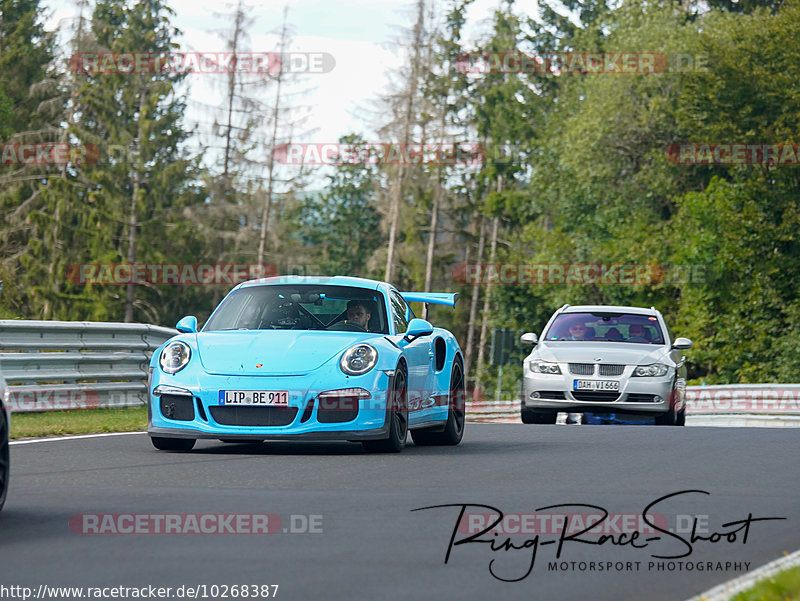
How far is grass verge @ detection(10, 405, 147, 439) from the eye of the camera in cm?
1280

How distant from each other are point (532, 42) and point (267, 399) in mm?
61704

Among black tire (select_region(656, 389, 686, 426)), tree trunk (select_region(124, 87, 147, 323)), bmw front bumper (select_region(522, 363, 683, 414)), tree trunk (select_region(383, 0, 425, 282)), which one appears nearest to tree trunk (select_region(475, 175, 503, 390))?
tree trunk (select_region(383, 0, 425, 282))

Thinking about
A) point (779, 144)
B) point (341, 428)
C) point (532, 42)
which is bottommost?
point (341, 428)

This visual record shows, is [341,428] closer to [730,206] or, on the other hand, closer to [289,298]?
[289,298]

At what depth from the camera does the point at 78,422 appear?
47.9 ft

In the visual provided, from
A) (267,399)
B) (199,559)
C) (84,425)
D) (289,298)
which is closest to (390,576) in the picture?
(199,559)

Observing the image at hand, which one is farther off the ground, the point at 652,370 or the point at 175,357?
the point at 175,357

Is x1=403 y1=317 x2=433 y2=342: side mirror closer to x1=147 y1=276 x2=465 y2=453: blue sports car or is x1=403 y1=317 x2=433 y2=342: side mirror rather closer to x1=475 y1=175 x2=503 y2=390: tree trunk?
x1=147 y1=276 x2=465 y2=453: blue sports car

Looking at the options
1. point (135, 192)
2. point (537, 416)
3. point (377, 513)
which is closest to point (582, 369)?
point (537, 416)

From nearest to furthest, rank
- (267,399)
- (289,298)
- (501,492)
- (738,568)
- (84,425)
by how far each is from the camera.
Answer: (738,568)
(501,492)
(267,399)
(289,298)
(84,425)

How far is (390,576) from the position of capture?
5480mm

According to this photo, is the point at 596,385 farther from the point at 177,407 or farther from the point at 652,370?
the point at 177,407

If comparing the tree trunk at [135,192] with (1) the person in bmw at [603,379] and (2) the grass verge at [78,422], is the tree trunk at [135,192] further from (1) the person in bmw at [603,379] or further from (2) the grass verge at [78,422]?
(1) the person in bmw at [603,379]

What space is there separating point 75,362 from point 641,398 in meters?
6.71
